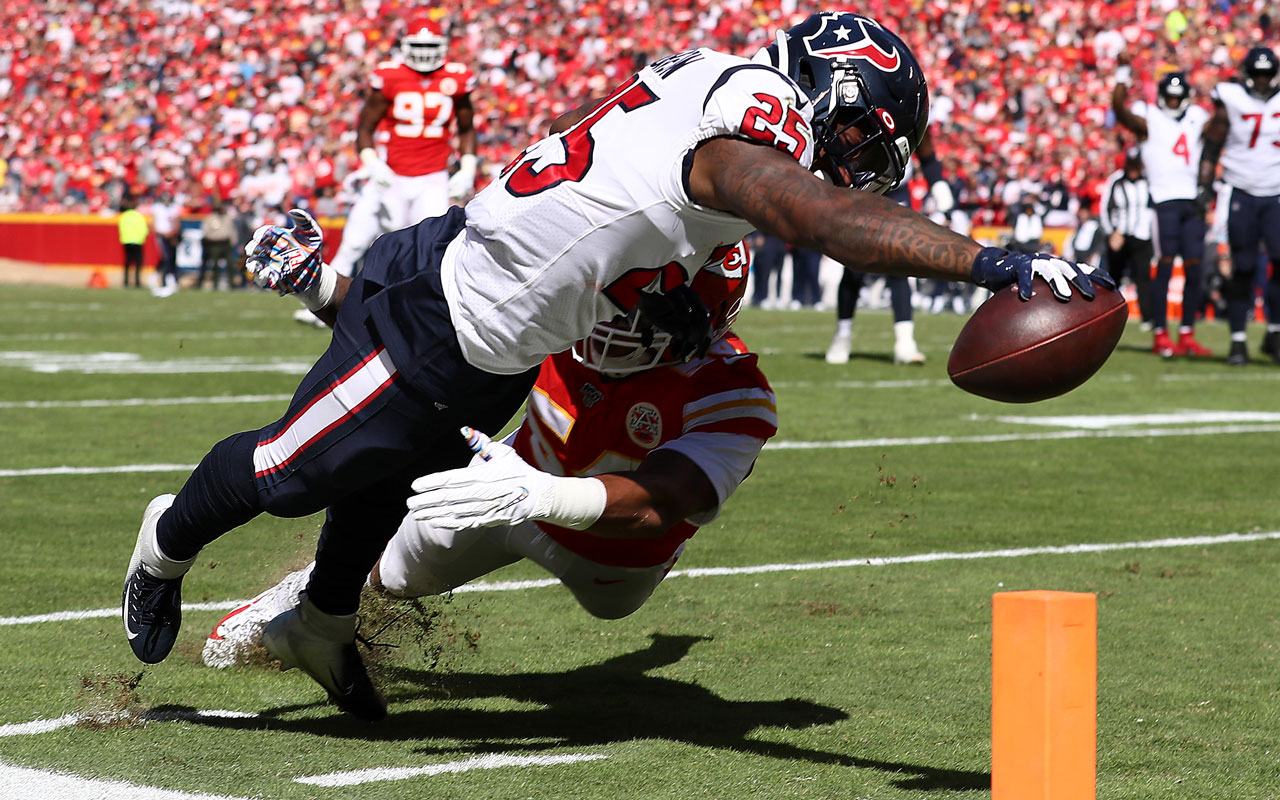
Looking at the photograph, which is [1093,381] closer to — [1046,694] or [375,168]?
[375,168]

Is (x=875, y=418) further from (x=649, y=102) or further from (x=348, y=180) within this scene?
(x=348, y=180)

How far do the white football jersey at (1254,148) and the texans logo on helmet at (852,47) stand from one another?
8.93m

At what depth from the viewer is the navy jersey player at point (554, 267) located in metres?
2.71

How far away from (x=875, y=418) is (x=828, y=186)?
5882 mm

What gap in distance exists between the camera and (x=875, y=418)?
851 centimetres

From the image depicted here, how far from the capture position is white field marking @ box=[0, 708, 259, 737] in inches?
124

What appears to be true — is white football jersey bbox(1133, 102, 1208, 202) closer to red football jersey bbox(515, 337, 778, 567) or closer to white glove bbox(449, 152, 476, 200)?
white glove bbox(449, 152, 476, 200)

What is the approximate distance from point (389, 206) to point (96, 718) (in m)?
8.75

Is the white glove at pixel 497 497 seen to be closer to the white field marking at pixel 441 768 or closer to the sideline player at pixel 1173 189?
the white field marking at pixel 441 768

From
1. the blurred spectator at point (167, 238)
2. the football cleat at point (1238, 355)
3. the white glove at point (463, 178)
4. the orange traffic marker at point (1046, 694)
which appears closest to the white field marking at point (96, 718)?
the orange traffic marker at point (1046, 694)

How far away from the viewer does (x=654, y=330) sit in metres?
3.45

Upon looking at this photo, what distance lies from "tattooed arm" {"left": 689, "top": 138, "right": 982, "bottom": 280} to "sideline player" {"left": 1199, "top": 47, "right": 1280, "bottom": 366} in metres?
9.42

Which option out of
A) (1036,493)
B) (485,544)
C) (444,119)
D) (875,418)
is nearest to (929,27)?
(444,119)

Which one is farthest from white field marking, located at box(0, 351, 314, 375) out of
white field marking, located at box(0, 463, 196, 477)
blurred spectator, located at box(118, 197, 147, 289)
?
blurred spectator, located at box(118, 197, 147, 289)
